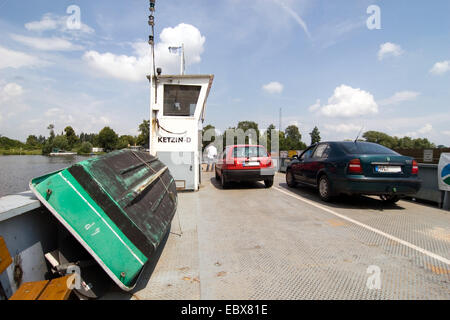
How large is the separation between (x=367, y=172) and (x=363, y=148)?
2.60 ft

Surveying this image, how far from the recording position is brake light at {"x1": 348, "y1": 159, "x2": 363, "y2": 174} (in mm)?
4945

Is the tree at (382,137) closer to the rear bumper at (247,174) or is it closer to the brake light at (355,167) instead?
the rear bumper at (247,174)

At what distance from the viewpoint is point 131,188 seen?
2420 millimetres

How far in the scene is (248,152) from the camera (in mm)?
7629

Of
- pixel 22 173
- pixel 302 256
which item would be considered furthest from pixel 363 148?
pixel 22 173

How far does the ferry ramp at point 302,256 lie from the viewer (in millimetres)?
2154

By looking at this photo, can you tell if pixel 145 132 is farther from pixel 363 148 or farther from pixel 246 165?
pixel 363 148

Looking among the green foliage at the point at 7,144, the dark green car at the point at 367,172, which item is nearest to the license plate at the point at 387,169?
the dark green car at the point at 367,172

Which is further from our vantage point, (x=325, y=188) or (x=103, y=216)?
(x=325, y=188)

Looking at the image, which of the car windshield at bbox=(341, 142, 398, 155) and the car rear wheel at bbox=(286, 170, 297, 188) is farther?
the car rear wheel at bbox=(286, 170, 297, 188)

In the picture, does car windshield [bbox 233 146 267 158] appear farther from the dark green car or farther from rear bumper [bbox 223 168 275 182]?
the dark green car

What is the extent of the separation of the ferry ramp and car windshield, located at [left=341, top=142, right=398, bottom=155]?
1284mm

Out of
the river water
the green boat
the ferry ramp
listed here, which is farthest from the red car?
the green boat
